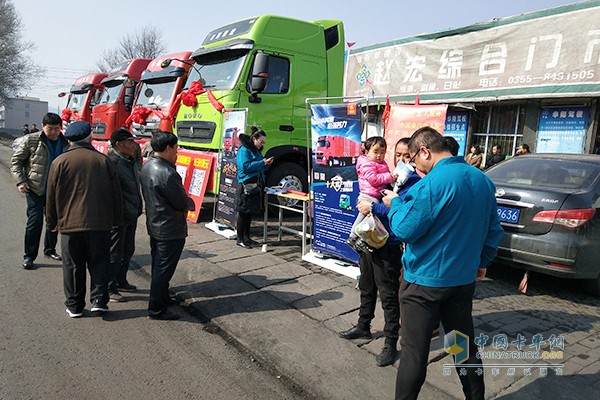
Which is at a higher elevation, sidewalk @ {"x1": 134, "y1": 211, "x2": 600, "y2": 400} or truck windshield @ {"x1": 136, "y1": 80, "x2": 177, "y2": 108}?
truck windshield @ {"x1": 136, "y1": 80, "x2": 177, "y2": 108}

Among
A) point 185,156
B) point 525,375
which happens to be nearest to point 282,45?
point 185,156

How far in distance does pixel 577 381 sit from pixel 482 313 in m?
1.21

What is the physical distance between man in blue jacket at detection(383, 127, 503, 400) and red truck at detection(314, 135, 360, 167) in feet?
8.05

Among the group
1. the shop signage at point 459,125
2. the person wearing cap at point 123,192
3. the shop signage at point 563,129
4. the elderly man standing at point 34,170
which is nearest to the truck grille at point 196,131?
the elderly man standing at point 34,170

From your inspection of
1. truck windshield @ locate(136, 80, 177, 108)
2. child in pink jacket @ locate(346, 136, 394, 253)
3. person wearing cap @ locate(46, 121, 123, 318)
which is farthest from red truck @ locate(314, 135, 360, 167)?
truck windshield @ locate(136, 80, 177, 108)

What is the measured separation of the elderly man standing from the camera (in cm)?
496

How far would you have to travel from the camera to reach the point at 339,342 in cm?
349

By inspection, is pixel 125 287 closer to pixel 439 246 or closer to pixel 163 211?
pixel 163 211

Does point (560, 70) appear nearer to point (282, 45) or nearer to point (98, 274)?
point (282, 45)

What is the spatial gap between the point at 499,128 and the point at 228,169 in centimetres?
766

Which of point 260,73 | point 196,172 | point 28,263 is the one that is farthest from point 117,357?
point 260,73

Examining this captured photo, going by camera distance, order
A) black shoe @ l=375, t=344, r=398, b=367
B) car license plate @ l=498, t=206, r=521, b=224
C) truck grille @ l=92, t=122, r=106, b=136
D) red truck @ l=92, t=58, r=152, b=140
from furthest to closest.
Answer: truck grille @ l=92, t=122, r=106, b=136, red truck @ l=92, t=58, r=152, b=140, car license plate @ l=498, t=206, r=521, b=224, black shoe @ l=375, t=344, r=398, b=367

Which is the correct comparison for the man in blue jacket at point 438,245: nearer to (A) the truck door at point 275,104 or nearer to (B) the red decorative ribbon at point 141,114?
(A) the truck door at point 275,104

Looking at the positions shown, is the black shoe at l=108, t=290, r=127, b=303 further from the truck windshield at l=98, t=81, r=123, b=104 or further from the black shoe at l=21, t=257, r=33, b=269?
the truck windshield at l=98, t=81, r=123, b=104
